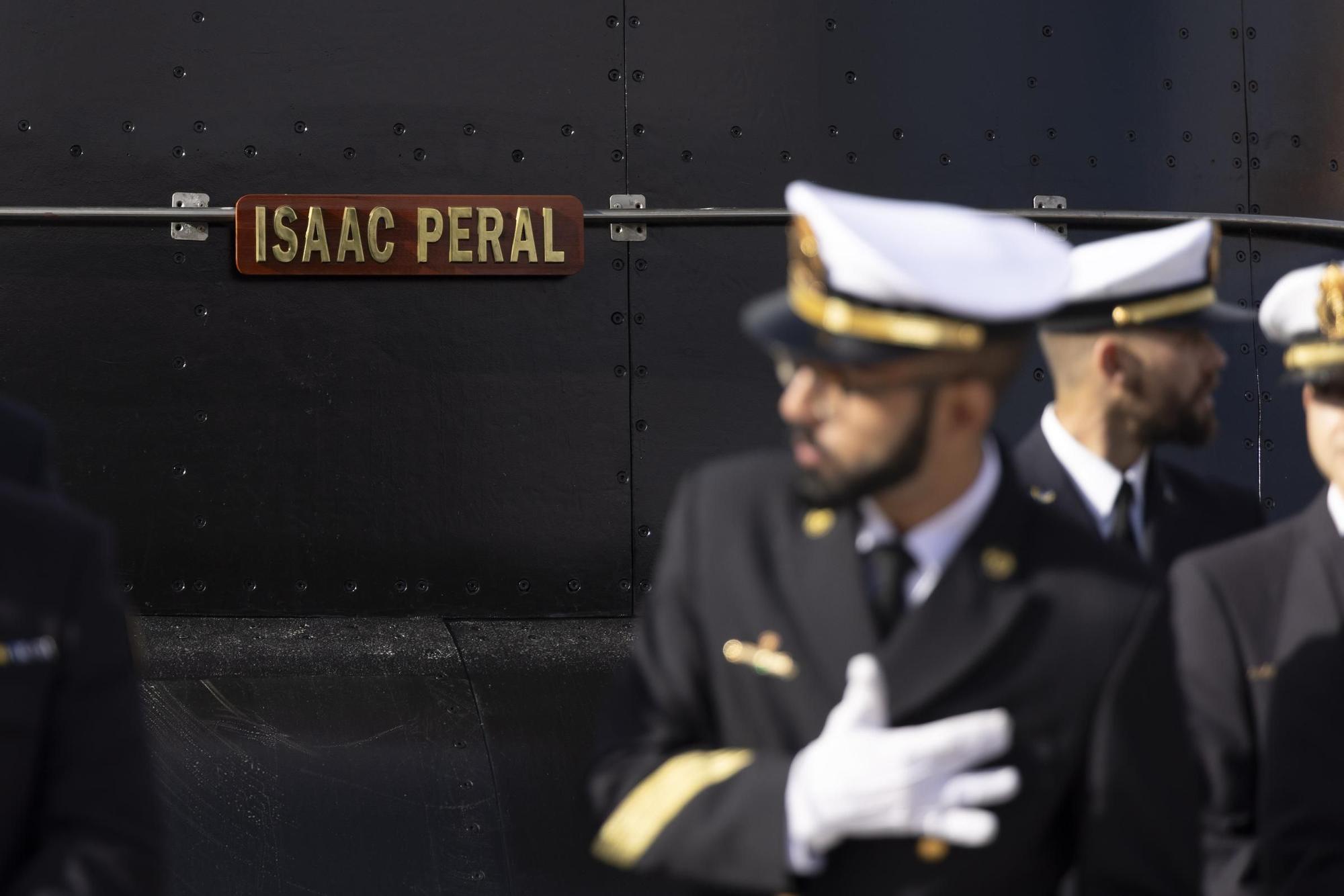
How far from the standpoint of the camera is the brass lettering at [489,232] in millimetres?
3854

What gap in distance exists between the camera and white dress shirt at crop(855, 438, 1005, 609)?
5.78 ft

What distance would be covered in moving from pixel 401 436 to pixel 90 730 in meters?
2.24

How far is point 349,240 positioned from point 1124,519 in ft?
6.56

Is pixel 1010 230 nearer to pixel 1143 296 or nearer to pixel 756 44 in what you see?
pixel 1143 296

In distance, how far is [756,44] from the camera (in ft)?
13.2

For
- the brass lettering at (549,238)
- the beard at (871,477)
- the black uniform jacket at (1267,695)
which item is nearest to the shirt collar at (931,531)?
the beard at (871,477)

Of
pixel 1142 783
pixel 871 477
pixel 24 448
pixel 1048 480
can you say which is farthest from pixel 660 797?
pixel 1048 480

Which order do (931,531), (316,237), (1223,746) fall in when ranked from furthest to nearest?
(316,237) → (1223,746) → (931,531)

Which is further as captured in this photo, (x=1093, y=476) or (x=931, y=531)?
(x=1093, y=476)

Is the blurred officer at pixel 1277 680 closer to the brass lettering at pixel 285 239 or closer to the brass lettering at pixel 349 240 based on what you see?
the brass lettering at pixel 349 240

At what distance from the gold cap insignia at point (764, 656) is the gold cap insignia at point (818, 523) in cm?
13

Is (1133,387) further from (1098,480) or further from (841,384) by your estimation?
(841,384)

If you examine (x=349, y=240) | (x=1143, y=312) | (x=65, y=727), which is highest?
(x=349, y=240)

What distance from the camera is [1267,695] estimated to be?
2242mm
